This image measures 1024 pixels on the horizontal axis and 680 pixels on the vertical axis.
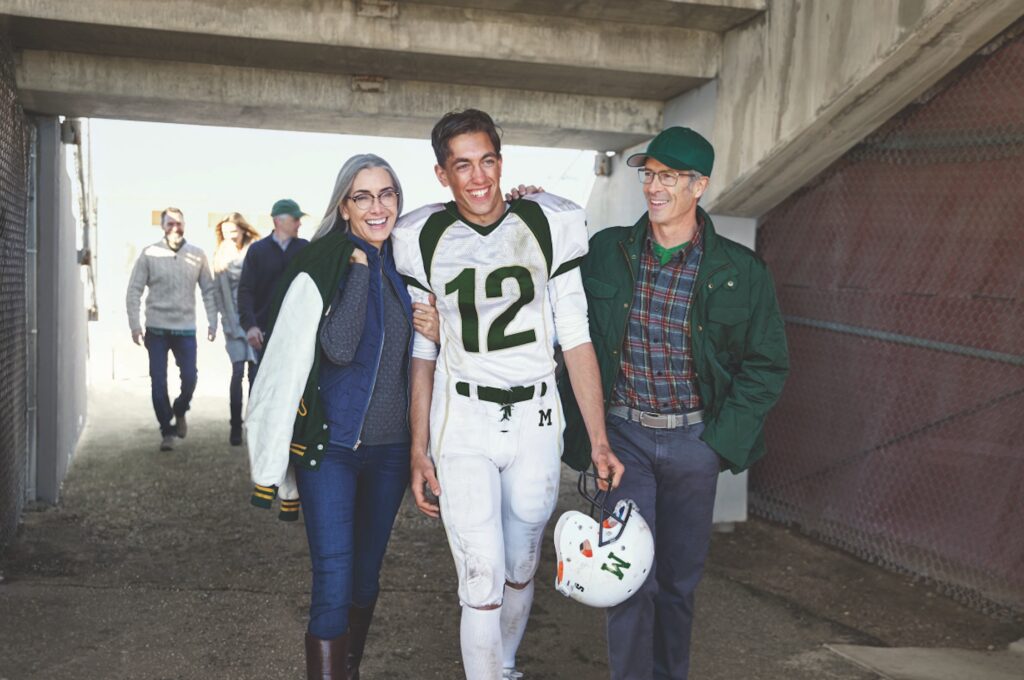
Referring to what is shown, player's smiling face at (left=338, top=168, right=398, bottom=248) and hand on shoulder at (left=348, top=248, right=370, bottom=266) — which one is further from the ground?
player's smiling face at (left=338, top=168, right=398, bottom=248)

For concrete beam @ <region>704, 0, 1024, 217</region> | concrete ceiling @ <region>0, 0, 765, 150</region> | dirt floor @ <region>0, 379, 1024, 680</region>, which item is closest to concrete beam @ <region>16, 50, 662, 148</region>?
concrete ceiling @ <region>0, 0, 765, 150</region>

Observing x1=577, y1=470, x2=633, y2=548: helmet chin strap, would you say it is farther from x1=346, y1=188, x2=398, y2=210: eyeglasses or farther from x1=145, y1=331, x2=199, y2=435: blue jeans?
x1=145, y1=331, x2=199, y2=435: blue jeans

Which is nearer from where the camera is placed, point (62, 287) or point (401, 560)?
point (401, 560)

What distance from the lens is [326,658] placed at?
349 cm

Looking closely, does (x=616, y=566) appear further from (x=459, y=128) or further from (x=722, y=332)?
(x=459, y=128)

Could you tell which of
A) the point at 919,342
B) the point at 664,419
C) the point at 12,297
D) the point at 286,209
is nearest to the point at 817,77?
the point at 919,342

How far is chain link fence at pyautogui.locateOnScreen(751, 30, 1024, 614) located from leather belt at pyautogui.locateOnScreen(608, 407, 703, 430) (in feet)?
8.87

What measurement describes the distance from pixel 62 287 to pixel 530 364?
562 centimetres

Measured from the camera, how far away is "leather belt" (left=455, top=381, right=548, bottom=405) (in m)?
3.47

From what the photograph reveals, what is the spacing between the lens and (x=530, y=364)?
11.6 ft

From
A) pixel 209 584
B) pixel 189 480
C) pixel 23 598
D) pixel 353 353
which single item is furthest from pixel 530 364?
pixel 189 480

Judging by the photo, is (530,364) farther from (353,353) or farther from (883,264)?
(883,264)

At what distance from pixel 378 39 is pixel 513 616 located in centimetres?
387

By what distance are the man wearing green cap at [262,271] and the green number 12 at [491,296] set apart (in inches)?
197
